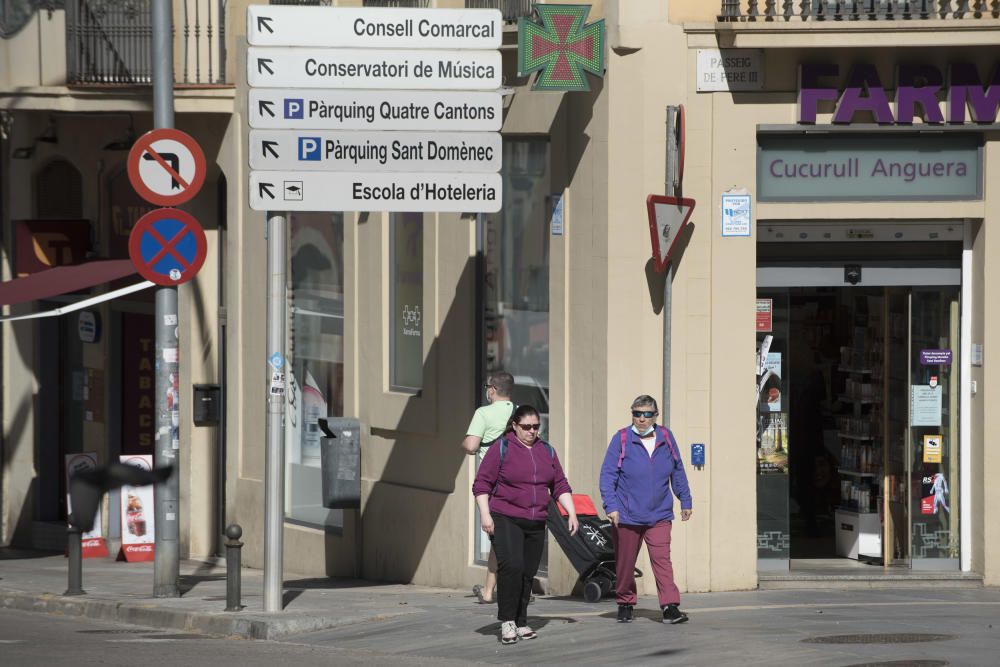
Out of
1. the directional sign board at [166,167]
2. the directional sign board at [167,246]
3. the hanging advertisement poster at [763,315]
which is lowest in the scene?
the hanging advertisement poster at [763,315]

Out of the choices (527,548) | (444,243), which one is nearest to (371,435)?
(444,243)

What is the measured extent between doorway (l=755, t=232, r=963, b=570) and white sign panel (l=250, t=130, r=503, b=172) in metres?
2.61

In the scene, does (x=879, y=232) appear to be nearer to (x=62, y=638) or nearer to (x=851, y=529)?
(x=851, y=529)

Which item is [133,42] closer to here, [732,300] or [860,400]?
[732,300]

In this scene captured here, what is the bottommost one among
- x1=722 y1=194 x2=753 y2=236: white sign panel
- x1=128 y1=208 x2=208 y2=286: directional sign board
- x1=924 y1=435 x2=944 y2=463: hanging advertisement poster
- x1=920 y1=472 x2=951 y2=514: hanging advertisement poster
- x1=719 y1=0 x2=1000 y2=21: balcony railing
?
x1=920 y1=472 x2=951 y2=514: hanging advertisement poster

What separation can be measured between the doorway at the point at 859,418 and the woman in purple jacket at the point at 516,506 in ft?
10.5

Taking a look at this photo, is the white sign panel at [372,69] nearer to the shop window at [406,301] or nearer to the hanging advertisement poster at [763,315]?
the hanging advertisement poster at [763,315]

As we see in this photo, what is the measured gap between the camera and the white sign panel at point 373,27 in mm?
11633

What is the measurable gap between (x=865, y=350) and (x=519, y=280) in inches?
120

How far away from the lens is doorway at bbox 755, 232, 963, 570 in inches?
519

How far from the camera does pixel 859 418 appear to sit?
556 inches

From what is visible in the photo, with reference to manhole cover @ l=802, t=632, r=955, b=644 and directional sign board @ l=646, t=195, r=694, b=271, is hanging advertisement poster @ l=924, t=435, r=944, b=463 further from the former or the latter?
manhole cover @ l=802, t=632, r=955, b=644

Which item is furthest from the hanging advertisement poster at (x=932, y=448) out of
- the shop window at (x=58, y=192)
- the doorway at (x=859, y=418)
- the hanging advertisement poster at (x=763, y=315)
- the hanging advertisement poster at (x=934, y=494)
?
the shop window at (x=58, y=192)

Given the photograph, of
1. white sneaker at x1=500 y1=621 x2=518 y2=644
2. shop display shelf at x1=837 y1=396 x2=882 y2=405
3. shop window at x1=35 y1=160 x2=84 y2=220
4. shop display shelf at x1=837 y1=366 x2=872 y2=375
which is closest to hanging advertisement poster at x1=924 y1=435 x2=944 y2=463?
shop display shelf at x1=837 y1=396 x2=882 y2=405
